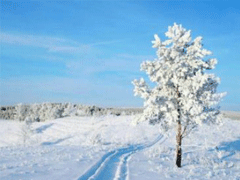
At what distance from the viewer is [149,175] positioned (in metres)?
16.8

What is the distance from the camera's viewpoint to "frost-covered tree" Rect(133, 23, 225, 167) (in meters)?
19.6

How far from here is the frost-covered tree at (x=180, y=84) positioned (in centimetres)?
1956

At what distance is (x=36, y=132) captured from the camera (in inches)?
4532

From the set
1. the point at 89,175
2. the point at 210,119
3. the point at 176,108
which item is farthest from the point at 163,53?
the point at 89,175

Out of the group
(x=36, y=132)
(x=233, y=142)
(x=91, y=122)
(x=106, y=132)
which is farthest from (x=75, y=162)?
(x=36, y=132)

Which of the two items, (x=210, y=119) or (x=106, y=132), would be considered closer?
(x=210, y=119)

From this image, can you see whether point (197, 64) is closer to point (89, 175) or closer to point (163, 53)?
point (163, 53)

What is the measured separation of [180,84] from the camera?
20203mm

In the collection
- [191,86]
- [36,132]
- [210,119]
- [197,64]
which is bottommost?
[36,132]

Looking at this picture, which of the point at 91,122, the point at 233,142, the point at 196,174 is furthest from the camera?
the point at 91,122

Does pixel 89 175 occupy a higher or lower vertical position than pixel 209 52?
lower

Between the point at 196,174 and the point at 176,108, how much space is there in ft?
16.0

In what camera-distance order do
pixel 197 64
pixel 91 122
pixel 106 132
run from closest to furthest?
pixel 197 64, pixel 106 132, pixel 91 122

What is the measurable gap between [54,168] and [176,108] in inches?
383
